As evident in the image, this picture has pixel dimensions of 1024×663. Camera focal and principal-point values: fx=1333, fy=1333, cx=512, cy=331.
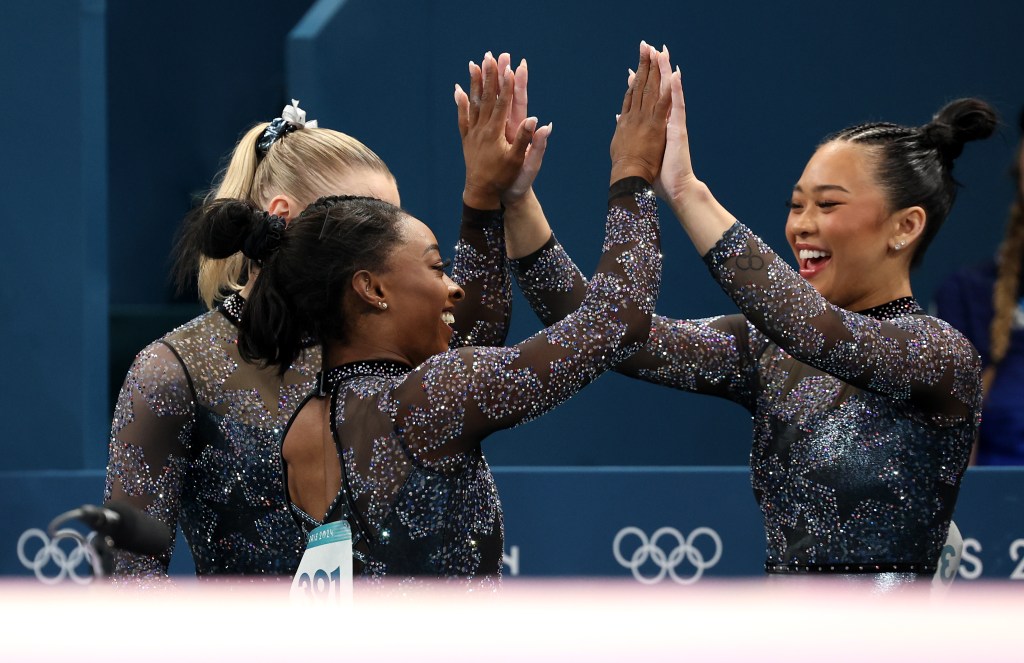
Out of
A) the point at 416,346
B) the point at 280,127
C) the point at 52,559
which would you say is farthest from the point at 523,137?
the point at 52,559

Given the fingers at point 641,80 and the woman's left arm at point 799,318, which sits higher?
the fingers at point 641,80

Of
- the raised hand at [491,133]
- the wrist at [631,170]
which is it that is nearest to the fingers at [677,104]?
the wrist at [631,170]

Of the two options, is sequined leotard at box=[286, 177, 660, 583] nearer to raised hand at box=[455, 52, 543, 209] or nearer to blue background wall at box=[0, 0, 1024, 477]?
→ raised hand at box=[455, 52, 543, 209]

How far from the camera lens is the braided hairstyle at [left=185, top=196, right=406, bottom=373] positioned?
6.27 feet

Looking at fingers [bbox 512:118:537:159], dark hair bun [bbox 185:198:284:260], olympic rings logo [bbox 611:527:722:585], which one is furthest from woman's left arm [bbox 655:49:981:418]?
olympic rings logo [bbox 611:527:722:585]

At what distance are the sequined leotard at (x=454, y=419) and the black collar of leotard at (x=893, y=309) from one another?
58 centimetres

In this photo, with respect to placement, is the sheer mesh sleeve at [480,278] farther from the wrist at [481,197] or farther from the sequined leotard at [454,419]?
the sequined leotard at [454,419]

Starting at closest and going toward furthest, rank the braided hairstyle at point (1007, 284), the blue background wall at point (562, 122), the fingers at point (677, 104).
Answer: the fingers at point (677, 104)
the blue background wall at point (562, 122)
the braided hairstyle at point (1007, 284)

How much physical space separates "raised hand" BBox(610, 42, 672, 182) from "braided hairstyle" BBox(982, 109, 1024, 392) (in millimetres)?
2117

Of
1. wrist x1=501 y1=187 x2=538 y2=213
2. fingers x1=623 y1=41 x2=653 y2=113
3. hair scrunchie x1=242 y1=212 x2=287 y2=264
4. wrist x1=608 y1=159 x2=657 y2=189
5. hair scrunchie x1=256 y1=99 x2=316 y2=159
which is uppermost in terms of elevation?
fingers x1=623 y1=41 x2=653 y2=113

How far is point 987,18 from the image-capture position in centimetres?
445

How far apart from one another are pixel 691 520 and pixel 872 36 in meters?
1.99

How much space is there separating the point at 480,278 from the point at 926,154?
0.84 metres

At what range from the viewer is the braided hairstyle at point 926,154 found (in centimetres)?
230
